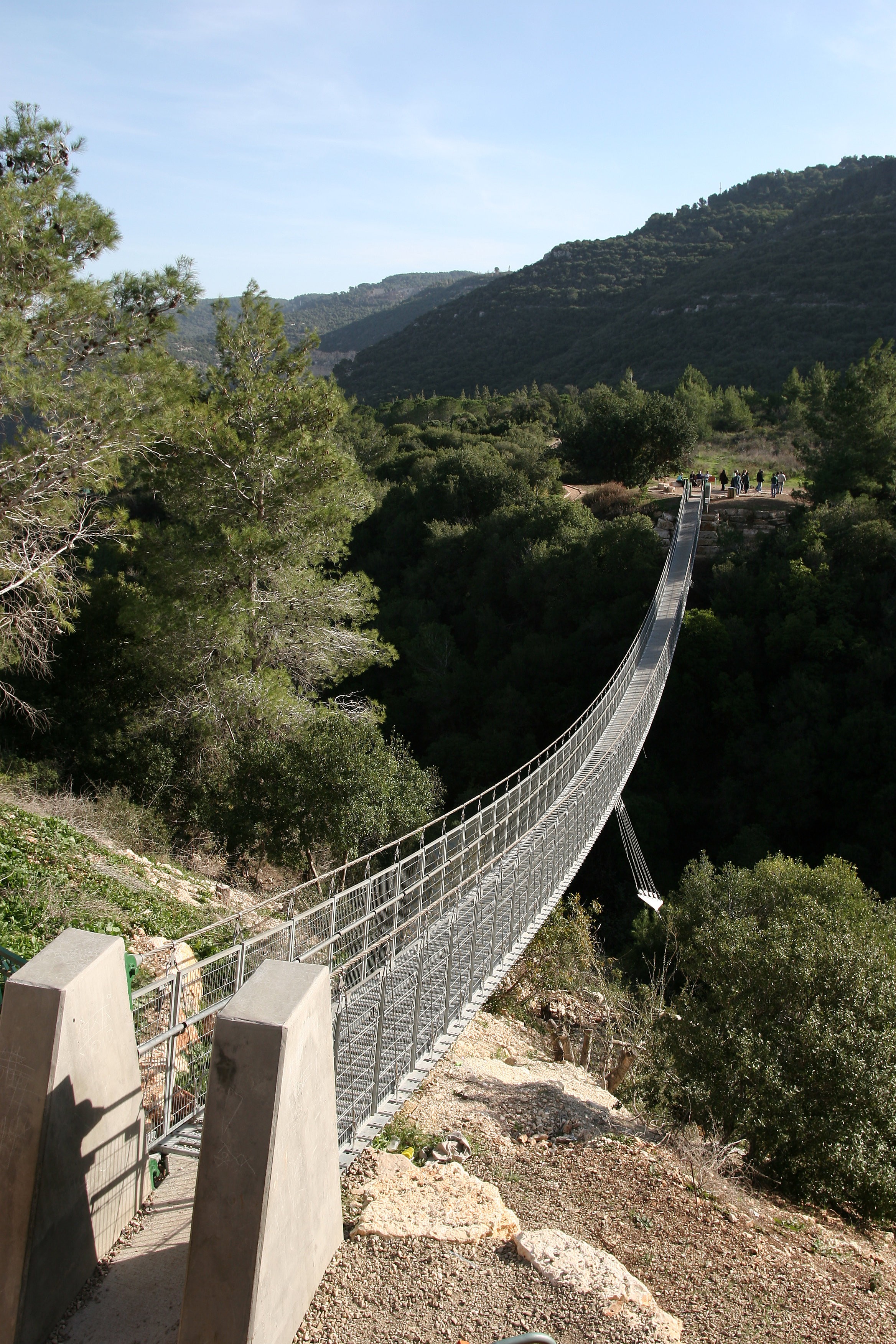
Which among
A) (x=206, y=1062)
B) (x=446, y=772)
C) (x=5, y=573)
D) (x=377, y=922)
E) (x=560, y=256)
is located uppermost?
(x=560, y=256)

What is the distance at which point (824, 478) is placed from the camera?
23.3 m

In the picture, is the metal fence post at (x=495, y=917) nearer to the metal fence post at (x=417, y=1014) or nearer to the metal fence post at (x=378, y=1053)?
the metal fence post at (x=417, y=1014)

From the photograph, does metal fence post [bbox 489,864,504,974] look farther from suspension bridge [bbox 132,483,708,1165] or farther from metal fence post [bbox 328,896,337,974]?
metal fence post [bbox 328,896,337,974]

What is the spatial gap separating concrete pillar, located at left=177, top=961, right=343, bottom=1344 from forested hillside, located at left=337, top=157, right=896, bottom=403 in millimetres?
43596

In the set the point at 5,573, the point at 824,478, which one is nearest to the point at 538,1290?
the point at 5,573

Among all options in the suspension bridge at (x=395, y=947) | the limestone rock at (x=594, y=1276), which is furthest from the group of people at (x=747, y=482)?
the limestone rock at (x=594, y=1276)

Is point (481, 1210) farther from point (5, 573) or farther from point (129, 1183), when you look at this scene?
point (5, 573)

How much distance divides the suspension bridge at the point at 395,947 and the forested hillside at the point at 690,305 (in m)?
37.7

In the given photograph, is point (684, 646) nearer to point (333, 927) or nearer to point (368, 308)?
point (333, 927)

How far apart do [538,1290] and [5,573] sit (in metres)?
7.31

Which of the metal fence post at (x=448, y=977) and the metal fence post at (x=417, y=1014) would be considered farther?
the metal fence post at (x=448, y=977)

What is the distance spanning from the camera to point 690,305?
175ft

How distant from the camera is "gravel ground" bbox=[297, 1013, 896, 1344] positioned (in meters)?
3.00

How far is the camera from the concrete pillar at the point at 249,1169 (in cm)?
250
